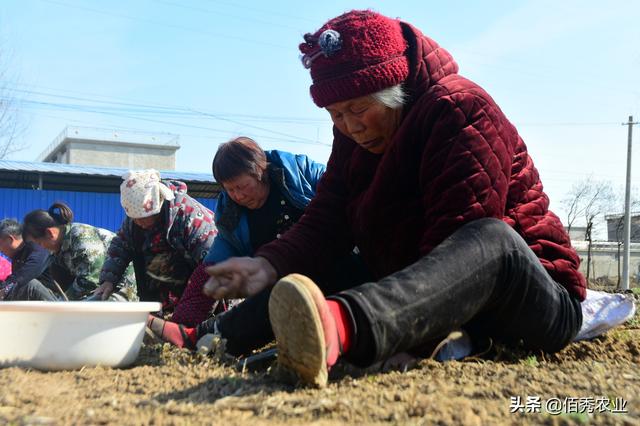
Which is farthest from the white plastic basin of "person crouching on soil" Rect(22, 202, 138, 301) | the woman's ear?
the woman's ear

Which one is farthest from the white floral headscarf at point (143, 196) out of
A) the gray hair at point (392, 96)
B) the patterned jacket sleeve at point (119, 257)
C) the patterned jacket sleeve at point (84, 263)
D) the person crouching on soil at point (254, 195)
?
the gray hair at point (392, 96)

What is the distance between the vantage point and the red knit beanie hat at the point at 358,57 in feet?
6.64

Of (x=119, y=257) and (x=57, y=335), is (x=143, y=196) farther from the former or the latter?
(x=57, y=335)

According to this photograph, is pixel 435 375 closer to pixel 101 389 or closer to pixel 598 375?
pixel 598 375

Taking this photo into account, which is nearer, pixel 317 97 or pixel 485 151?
pixel 485 151

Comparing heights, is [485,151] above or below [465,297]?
above

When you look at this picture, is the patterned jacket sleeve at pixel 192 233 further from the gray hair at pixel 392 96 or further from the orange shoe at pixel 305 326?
the orange shoe at pixel 305 326

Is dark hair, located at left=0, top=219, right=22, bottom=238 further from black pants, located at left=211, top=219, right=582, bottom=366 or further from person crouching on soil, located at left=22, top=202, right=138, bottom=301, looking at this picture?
black pants, located at left=211, top=219, right=582, bottom=366

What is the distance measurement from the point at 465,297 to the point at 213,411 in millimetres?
663

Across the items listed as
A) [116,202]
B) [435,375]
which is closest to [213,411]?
[435,375]

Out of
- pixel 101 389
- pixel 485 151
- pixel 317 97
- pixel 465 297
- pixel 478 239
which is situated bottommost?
pixel 101 389

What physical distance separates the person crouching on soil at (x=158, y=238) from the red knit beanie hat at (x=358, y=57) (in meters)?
2.05

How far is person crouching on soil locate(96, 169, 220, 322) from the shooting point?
4020mm

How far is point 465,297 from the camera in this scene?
5.29 ft
